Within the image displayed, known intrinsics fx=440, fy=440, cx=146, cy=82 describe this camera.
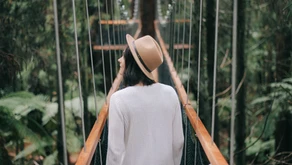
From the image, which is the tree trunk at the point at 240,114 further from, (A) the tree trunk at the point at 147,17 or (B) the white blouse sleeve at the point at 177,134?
(A) the tree trunk at the point at 147,17

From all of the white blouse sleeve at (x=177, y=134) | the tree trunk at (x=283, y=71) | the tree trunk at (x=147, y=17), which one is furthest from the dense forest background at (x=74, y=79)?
the tree trunk at (x=147, y=17)

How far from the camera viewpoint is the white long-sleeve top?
1323 mm

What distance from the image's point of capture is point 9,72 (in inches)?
94.0

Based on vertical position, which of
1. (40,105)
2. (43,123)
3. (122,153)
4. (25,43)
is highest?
(25,43)

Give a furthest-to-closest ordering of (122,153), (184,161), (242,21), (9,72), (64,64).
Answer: (64,64) < (242,21) < (9,72) < (184,161) < (122,153)

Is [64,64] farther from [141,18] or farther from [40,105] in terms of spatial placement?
[141,18]

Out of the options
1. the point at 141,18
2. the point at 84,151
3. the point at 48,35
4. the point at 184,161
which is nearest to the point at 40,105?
the point at 48,35

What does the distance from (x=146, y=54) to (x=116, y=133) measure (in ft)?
0.84

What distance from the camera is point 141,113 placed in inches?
52.7

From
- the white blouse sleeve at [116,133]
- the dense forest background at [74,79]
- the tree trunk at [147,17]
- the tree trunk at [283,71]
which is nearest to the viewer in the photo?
the white blouse sleeve at [116,133]

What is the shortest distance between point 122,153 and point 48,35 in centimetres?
239

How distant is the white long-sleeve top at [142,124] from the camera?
1.32 metres

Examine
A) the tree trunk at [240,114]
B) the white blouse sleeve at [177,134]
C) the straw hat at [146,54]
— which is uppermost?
the straw hat at [146,54]

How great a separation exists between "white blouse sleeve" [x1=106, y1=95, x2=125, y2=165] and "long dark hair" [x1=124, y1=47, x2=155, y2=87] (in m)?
0.08
